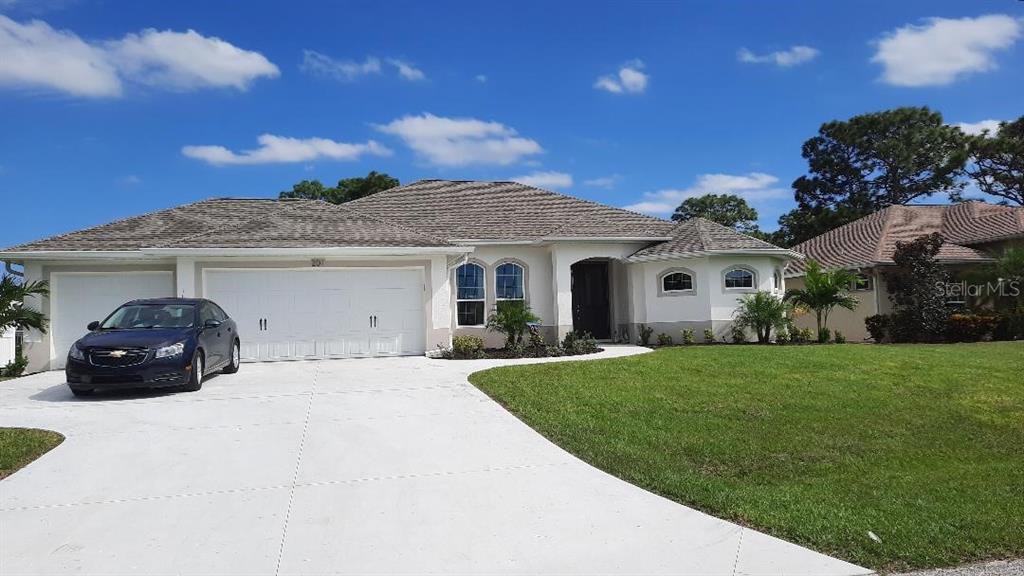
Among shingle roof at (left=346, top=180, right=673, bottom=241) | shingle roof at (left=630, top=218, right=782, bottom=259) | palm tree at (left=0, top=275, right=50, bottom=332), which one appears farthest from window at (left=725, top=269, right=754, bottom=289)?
palm tree at (left=0, top=275, right=50, bottom=332)

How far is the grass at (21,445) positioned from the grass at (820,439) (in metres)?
5.60

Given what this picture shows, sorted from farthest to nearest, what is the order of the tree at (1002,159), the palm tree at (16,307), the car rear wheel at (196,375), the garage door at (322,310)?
the tree at (1002,159), the garage door at (322,310), the palm tree at (16,307), the car rear wheel at (196,375)

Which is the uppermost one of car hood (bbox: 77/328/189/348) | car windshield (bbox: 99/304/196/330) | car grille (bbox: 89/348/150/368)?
car windshield (bbox: 99/304/196/330)

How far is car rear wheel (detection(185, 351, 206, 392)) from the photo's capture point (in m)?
10.8

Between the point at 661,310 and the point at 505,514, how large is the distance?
1476 cm

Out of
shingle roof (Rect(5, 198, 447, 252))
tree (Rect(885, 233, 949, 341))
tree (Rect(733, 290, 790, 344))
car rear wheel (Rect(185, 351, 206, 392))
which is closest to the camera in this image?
car rear wheel (Rect(185, 351, 206, 392))

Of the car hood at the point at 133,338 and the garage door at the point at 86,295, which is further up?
the garage door at the point at 86,295

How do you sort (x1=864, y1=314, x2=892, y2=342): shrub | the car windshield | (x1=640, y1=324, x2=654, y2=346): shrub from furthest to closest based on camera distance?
(x1=864, y1=314, x2=892, y2=342): shrub
(x1=640, y1=324, x2=654, y2=346): shrub
the car windshield

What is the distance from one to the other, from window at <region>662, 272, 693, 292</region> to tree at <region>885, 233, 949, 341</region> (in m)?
7.03

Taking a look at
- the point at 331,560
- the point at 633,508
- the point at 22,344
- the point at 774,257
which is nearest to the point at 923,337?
the point at 774,257

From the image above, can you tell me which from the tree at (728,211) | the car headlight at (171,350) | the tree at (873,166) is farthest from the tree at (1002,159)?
the car headlight at (171,350)

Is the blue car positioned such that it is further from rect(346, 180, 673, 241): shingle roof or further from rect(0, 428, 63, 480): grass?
rect(346, 180, 673, 241): shingle roof

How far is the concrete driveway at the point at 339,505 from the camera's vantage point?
469cm

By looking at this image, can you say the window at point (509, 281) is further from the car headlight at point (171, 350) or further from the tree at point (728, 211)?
the tree at point (728, 211)
